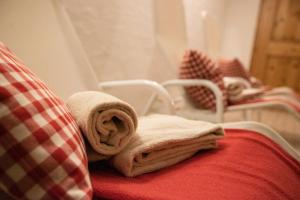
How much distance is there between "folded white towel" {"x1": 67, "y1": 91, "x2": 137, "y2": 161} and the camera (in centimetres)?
47

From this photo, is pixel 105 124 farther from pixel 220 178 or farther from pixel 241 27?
pixel 241 27

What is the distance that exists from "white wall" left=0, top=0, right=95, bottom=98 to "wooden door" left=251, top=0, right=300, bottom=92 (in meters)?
2.77

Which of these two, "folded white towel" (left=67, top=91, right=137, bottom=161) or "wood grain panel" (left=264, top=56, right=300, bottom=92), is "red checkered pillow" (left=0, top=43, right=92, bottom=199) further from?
"wood grain panel" (left=264, top=56, right=300, bottom=92)

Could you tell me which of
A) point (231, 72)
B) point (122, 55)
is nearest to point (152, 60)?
point (122, 55)

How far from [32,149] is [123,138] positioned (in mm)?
199

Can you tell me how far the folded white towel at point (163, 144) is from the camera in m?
0.50

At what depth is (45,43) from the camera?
2.89 feet

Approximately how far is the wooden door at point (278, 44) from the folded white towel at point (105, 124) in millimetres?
3072

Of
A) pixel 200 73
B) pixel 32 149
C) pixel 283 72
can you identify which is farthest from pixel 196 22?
pixel 32 149

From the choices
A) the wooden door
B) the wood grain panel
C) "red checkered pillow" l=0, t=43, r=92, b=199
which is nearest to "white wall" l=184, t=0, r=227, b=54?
the wooden door

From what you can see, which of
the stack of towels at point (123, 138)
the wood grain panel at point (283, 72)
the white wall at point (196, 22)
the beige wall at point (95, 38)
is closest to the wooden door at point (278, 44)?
the wood grain panel at point (283, 72)

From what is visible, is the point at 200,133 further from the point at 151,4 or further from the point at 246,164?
the point at 151,4

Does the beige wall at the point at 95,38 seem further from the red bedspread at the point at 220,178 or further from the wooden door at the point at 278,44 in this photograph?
the wooden door at the point at 278,44

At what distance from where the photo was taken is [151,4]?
144 centimetres
